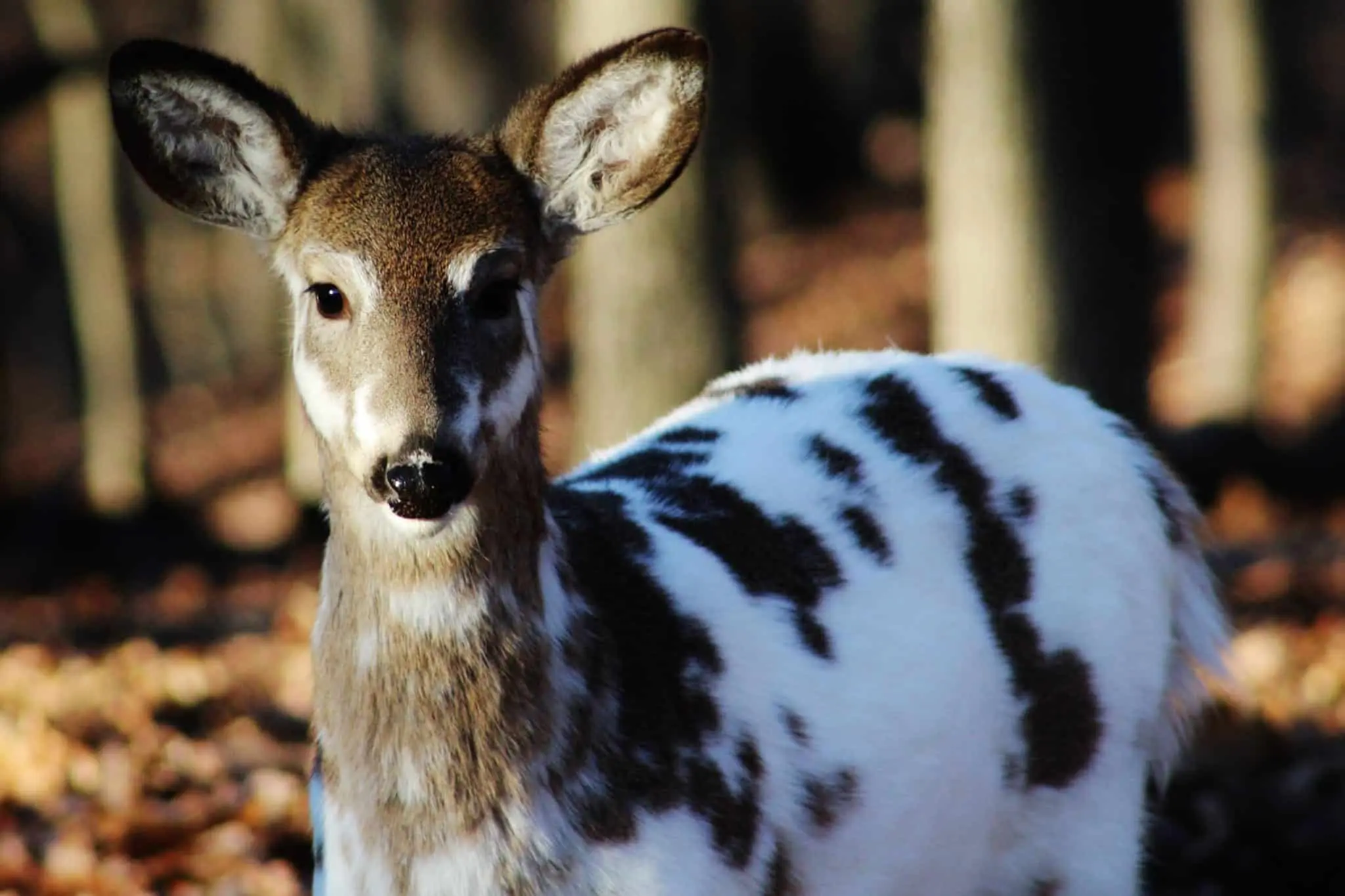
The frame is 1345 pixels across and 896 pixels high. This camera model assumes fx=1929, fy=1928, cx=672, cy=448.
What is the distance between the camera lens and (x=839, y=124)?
28875mm

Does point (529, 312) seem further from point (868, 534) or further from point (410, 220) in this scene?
point (868, 534)

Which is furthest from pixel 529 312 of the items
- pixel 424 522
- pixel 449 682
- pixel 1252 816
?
pixel 1252 816

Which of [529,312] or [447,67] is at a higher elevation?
[529,312]

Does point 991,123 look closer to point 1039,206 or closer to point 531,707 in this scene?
point 1039,206

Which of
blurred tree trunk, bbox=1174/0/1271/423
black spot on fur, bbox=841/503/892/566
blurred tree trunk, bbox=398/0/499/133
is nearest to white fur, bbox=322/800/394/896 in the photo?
black spot on fur, bbox=841/503/892/566

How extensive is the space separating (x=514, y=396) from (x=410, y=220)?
1.45 feet

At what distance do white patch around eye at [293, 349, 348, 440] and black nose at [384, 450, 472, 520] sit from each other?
0.90 feet

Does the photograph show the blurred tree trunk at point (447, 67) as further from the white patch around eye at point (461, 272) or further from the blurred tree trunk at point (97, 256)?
the white patch around eye at point (461, 272)

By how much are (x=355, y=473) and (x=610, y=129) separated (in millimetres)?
1088

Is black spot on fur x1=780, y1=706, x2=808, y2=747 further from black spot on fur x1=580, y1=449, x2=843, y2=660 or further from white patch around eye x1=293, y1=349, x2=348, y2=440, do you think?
white patch around eye x1=293, y1=349, x2=348, y2=440

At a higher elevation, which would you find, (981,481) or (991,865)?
(981,481)

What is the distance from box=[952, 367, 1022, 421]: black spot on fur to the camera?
5.41 metres

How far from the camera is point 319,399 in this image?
13.8 feet

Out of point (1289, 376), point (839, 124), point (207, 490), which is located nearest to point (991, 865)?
point (1289, 376)
